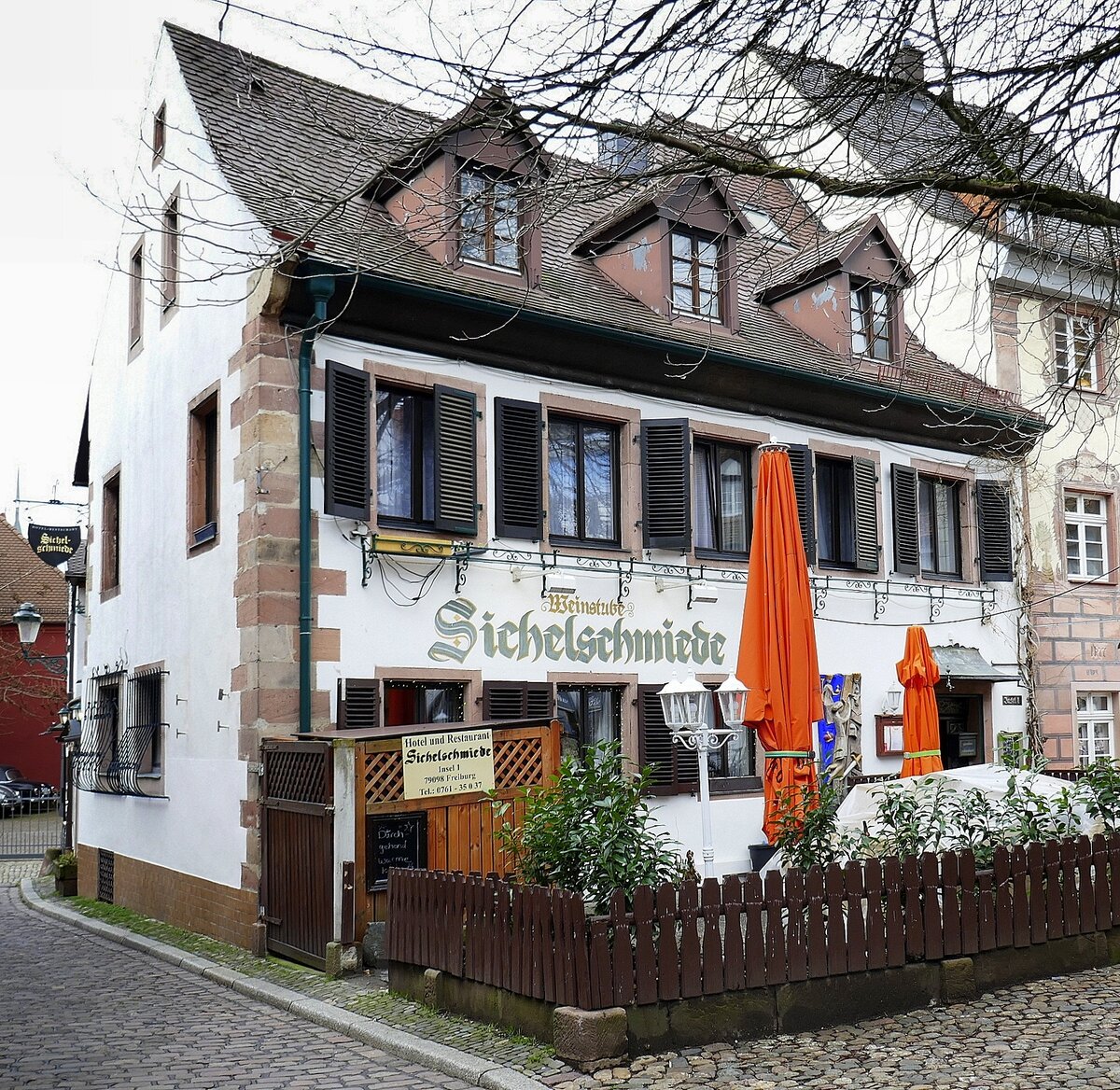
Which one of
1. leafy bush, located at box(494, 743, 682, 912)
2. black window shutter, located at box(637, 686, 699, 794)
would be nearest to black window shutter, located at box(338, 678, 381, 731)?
black window shutter, located at box(637, 686, 699, 794)

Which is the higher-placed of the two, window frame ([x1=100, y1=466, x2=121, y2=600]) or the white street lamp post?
window frame ([x1=100, y1=466, x2=121, y2=600])

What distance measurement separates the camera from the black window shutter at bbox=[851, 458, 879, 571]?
16094 millimetres

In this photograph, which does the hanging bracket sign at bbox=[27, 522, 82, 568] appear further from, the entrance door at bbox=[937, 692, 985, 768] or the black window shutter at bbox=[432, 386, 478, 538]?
the entrance door at bbox=[937, 692, 985, 768]

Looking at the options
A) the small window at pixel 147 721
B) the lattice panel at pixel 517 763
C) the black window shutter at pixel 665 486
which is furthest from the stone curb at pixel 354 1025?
the black window shutter at pixel 665 486

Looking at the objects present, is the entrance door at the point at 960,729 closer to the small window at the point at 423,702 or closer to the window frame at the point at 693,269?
the window frame at the point at 693,269

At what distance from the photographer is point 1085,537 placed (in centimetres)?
1903

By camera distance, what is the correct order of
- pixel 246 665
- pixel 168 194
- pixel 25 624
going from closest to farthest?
pixel 246 665, pixel 168 194, pixel 25 624

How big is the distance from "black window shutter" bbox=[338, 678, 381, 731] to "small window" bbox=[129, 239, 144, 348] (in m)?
6.46

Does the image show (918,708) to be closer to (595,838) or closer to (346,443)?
(346,443)

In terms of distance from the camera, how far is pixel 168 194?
15.3m

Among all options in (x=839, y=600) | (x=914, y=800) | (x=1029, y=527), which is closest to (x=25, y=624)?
(x=839, y=600)

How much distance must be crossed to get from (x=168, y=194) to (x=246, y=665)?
6320 millimetres

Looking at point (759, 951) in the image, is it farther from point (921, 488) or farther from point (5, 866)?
point (5, 866)

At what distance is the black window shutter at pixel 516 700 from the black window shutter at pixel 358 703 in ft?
3.87
